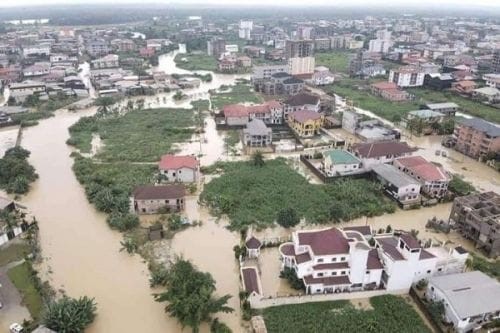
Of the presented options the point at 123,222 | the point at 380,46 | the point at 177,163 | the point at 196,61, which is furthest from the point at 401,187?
the point at 380,46

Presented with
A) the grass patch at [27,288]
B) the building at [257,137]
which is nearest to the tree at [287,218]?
the grass patch at [27,288]

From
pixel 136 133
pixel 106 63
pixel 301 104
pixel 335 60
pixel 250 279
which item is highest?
pixel 106 63

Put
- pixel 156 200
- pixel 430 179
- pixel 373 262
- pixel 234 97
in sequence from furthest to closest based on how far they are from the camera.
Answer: pixel 234 97, pixel 430 179, pixel 156 200, pixel 373 262

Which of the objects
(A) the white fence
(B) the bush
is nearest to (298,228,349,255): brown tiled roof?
(A) the white fence

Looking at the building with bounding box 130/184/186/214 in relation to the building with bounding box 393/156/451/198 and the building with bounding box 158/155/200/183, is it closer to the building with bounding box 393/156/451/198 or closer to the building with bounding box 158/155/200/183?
the building with bounding box 158/155/200/183

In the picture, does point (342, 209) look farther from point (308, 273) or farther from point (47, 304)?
point (47, 304)

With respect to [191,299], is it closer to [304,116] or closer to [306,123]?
[306,123]

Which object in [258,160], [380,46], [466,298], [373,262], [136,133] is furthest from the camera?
[380,46]

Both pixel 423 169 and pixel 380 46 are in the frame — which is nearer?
pixel 423 169
